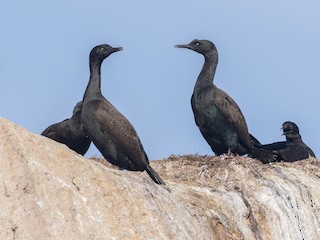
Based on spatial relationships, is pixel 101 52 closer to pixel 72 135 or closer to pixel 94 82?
pixel 94 82

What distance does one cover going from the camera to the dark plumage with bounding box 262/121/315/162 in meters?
23.9

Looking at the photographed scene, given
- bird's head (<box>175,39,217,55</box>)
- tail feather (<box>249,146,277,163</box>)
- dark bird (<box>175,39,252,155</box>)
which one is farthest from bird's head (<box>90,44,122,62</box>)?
tail feather (<box>249,146,277,163</box>)

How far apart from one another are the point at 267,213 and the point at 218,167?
1.83 m

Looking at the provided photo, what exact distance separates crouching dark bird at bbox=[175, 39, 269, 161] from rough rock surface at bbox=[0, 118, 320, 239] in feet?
6.66

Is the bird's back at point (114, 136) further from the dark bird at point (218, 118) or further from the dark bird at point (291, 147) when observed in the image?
the dark bird at point (291, 147)

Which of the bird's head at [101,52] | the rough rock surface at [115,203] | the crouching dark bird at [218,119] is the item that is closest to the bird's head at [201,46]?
the crouching dark bird at [218,119]

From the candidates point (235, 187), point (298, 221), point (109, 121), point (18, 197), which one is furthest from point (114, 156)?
point (18, 197)

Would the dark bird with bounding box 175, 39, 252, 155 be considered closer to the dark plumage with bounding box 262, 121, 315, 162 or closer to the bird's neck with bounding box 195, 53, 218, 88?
the bird's neck with bounding box 195, 53, 218, 88

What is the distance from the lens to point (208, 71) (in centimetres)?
2222

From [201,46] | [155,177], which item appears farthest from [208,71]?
[155,177]

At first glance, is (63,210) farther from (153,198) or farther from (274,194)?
(274,194)

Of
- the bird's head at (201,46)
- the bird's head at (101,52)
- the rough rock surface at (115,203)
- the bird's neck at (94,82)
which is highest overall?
the bird's head at (201,46)

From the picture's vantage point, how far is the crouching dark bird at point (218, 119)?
21062 mm

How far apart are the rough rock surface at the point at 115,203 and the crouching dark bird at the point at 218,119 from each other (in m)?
2.03
